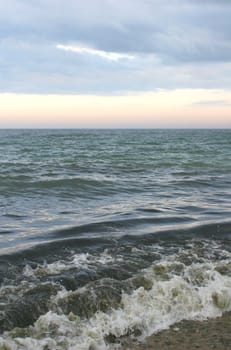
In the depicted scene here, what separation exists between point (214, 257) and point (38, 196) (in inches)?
287

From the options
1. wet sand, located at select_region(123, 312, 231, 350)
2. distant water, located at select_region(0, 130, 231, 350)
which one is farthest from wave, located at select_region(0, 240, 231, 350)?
wet sand, located at select_region(123, 312, 231, 350)

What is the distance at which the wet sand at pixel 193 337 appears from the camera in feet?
14.7

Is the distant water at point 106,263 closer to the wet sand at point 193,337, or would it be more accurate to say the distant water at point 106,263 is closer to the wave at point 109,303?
the wave at point 109,303

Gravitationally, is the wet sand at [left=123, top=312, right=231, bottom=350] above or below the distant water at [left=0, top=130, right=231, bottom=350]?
below

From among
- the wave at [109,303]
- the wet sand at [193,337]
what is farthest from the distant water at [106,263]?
the wet sand at [193,337]

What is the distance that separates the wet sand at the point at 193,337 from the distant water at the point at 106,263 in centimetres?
16

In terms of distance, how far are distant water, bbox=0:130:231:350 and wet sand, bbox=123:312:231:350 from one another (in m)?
0.16

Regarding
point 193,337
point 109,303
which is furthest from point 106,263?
point 193,337

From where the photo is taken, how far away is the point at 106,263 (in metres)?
7.04

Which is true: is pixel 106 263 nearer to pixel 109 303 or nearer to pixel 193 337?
pixel 109 303

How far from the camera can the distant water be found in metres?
4.95

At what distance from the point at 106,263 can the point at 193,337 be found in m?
2.56

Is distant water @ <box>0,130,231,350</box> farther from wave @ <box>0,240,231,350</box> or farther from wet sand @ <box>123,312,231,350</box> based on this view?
wet sand @ <box>123,312,231,350</box>

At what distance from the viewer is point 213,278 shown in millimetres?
6379
